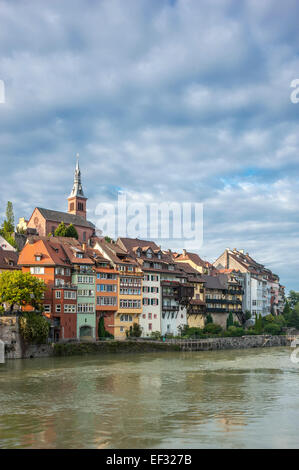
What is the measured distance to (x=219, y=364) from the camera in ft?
218

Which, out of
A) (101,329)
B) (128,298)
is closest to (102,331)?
(101,329)

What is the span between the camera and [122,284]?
292 ft

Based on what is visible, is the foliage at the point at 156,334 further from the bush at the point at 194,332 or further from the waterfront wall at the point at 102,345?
the bush at the point at 194,332

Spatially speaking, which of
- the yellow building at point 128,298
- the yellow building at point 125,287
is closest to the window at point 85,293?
the yellow building at point 125,287

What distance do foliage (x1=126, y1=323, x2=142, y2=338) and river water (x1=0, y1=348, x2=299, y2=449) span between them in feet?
79.6

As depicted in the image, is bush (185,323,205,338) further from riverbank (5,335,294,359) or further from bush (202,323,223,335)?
riverbank (5,335,294,359)

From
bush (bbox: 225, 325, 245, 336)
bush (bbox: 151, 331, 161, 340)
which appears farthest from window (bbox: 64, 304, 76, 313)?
bush (bbox: 225, 325, 245, 336)

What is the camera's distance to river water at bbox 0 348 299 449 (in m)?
27.1

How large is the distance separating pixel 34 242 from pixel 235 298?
57798 mm

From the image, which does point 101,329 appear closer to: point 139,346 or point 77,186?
point 139,346

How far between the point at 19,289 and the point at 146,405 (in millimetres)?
35605

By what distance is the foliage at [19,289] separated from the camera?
223 feet

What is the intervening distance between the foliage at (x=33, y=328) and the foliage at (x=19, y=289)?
230cm
